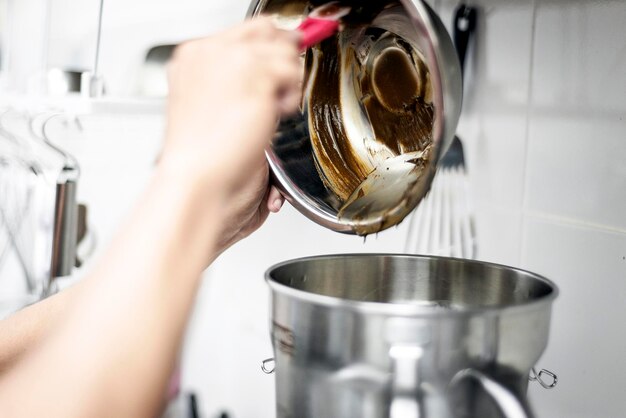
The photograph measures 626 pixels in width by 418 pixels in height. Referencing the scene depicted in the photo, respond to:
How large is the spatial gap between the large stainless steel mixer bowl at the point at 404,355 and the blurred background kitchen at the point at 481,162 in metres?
0.20

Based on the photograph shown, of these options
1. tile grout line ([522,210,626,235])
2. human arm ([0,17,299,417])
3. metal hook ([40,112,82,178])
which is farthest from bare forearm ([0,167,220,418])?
metal hook ([40,112,82,178])

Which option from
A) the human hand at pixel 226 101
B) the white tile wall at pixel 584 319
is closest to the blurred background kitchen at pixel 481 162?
the white tile wall at pixel 584 319

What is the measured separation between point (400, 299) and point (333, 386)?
182 millimetres

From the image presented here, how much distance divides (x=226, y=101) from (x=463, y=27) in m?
0.46

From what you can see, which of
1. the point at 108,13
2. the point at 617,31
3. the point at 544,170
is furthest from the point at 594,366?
the point at 108,13

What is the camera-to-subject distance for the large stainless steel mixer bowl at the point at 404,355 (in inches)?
15.8

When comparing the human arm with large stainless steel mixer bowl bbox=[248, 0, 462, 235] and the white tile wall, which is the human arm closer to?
large stainless steel mixer bowl bbox=[248, 0, 462, 235]

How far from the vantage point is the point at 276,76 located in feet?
1.20

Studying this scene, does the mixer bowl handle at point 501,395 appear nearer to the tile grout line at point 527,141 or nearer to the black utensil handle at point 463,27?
the tile grout line at point 527,141

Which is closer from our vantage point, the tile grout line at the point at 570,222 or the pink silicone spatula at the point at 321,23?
the pink silicone spatula at the point at 321,23

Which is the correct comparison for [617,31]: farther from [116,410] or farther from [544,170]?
[116,410]

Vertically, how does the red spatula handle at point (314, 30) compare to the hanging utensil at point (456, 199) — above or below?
above

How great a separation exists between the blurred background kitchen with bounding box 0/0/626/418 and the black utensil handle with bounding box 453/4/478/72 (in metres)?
0.01

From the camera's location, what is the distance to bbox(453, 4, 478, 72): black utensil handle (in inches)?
29.0
